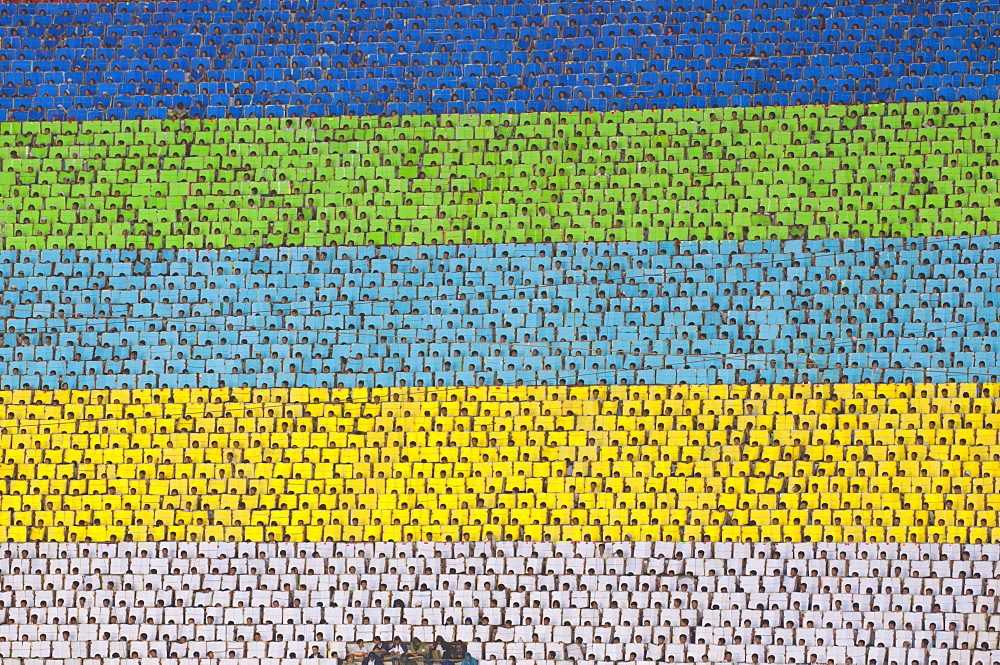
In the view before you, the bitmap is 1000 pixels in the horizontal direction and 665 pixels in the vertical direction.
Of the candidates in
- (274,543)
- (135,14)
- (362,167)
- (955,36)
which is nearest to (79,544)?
(274,543)

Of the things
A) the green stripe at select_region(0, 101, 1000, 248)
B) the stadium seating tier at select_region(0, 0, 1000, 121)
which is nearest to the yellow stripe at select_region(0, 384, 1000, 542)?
the green stripe at select_region(0, 101, 1000, 248)

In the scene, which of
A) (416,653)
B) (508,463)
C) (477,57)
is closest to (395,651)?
(416,653)

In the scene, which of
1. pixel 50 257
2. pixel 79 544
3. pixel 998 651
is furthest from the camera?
pixel 50 257

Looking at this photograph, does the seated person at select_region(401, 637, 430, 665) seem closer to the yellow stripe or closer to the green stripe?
the yellow stripe

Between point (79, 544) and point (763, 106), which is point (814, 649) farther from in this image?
point (79, 544)

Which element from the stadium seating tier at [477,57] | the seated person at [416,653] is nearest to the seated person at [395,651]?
the seated person at [416,653]
